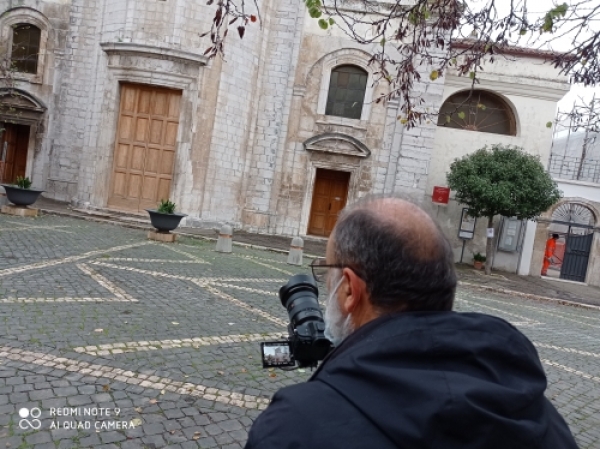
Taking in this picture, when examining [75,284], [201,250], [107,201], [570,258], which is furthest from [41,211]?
[570,258]

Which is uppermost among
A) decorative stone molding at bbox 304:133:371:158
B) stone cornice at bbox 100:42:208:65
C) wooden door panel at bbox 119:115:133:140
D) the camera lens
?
stone cornice at bbox 100:42:208:65

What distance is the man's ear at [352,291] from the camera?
4.57ft

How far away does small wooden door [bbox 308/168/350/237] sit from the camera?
17.6 m

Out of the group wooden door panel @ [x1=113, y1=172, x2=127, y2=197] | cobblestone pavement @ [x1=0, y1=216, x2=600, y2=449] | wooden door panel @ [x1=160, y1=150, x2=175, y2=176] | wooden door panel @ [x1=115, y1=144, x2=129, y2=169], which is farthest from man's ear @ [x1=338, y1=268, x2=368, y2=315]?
wooden door panel @ [x1=115, y1=144, x2=129, y2=169]

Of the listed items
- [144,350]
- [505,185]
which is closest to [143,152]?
[505,185]

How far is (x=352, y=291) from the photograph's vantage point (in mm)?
1405

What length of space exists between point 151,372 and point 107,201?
39.6ft

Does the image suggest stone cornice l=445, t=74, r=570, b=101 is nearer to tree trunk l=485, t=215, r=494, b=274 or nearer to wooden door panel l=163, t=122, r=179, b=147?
tree trunk l=485, t=215, r=494, b=274

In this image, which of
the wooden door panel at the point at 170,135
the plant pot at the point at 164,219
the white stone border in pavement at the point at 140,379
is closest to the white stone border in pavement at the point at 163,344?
the white stone border in pavement at the point at 140,379

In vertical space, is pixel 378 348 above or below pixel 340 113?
below

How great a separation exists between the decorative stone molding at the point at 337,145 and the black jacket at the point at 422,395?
1580 centimetres

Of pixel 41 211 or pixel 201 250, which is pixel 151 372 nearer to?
pixel 201 250

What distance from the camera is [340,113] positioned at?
17.1 m

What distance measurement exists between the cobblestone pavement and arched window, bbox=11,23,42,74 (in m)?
10.9
